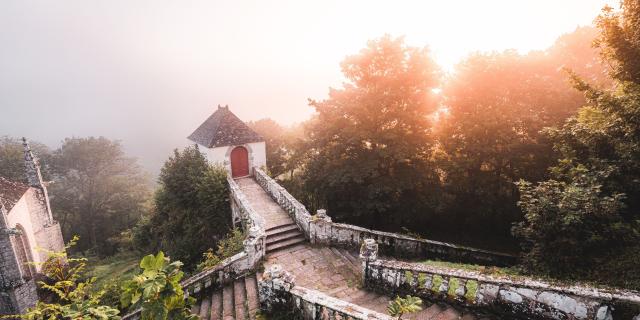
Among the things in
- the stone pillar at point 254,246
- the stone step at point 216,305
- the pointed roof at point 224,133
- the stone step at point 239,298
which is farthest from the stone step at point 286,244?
the pointed roof at point 224,133

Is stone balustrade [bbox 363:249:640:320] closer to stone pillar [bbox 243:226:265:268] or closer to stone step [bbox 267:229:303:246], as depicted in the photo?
stone pillar [bbox 243:226:265:268]

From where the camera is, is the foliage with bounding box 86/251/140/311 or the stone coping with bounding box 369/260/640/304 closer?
the stone coping with bounding box 369/260/640/304

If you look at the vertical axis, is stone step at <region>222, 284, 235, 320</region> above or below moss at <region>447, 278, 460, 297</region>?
below

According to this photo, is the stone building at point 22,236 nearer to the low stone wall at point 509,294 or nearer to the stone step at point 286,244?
the stone step at point 286,244

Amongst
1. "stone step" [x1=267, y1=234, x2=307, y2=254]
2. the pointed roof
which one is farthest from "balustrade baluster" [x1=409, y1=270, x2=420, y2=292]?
the pointed roof

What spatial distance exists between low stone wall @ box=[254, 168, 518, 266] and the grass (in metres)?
15.8

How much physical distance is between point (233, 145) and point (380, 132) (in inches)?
397

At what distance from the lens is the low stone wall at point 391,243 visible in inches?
467

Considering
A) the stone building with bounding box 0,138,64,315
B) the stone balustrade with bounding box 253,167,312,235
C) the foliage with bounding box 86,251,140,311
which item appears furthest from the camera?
the foliage with bounding box 86,251,140,311

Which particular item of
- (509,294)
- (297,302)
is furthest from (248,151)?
(509,294)

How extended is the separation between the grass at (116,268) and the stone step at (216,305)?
47.5 feet

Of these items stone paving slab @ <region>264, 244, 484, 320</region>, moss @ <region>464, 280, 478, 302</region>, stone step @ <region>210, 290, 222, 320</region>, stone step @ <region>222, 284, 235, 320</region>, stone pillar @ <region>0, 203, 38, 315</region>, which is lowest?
stone pillar @ <region>0, 203, 38, 315</region>

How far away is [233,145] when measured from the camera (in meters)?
20.8

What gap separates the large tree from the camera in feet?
26.7
